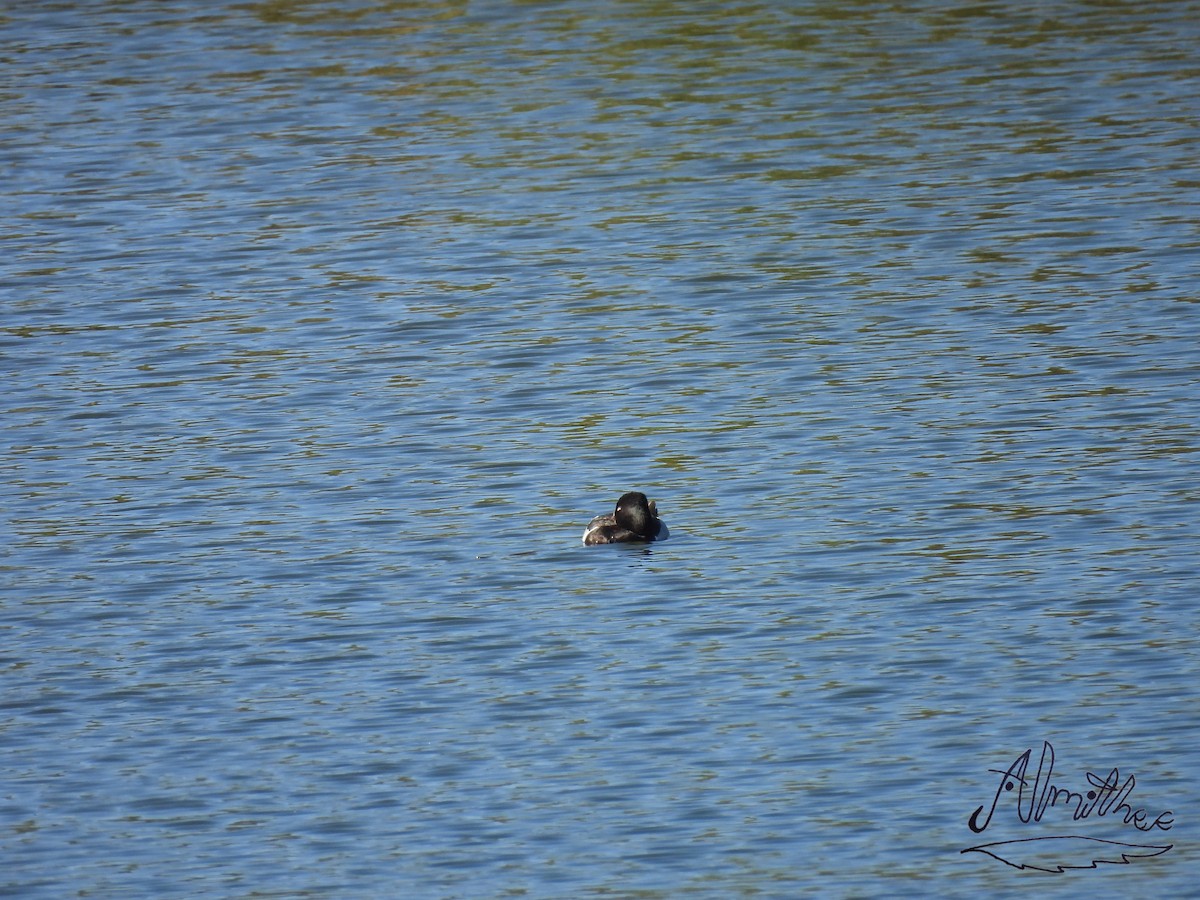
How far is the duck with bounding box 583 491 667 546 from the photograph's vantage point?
14.4 m

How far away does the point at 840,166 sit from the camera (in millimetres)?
24797

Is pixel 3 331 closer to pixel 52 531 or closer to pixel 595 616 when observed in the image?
pixel 52 531

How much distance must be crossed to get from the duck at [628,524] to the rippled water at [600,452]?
0.45 ft

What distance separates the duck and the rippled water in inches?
5.5

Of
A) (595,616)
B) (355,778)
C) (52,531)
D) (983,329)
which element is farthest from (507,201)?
(355,778)

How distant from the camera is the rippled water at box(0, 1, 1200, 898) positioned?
1091 cm

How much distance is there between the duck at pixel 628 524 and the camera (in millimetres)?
14352

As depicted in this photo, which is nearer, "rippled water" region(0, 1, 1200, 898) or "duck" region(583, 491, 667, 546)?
"rippled water" region(0, 1, 1200, 898)

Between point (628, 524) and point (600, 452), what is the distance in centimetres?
236

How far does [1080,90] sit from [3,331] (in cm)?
1368

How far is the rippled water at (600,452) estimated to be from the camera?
1091 cm

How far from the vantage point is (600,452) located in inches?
660

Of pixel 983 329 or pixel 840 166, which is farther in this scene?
pixel 840 166

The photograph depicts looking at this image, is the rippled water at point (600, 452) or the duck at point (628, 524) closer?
the rippled water at point (600, 452)
